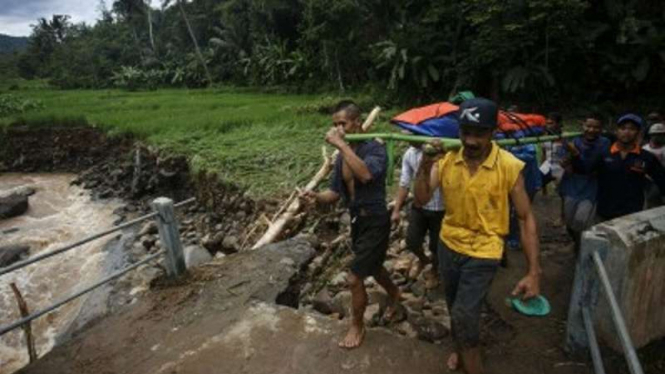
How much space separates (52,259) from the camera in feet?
32.4

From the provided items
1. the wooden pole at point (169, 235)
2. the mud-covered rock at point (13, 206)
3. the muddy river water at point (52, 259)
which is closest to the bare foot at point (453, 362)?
the wooden pole at point (169, 235)

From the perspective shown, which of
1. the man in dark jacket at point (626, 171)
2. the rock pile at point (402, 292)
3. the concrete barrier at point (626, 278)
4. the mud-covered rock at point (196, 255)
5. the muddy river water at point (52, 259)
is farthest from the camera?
the mud-covered rock at point (196, 255)

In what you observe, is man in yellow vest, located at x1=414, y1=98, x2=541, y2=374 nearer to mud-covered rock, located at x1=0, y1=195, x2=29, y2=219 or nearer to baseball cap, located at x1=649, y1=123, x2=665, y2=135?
baseball cap, located at x1=649, y1=123, x2=665, y2=135

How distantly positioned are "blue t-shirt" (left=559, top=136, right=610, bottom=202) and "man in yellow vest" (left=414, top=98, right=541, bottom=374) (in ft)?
5.67

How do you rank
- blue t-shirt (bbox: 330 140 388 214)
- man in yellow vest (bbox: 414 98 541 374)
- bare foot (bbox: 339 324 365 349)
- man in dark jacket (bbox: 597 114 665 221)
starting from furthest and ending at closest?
man in dark jacket (bbox: 597 114 665 221) < bare foot (bbox: 339 324 365 349) < blue t-shirt (bbox: 330 140 388 214) < man in yellow vest (bbox: 414 98 541 374)

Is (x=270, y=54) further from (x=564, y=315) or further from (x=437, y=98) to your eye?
(x=564, y=315)

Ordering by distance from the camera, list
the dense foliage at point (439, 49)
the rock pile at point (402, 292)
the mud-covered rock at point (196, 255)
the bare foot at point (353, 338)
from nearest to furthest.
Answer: the bare foot at point (353, 338)
the rock pile at point (402, 292)
the mud-covered rock at point (196, 255)
the dense foliage at point (439, 49)

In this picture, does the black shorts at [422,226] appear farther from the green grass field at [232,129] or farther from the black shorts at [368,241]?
the green grass field at [232,129]

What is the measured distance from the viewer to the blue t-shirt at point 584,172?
4.14m

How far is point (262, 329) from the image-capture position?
401 centimetres

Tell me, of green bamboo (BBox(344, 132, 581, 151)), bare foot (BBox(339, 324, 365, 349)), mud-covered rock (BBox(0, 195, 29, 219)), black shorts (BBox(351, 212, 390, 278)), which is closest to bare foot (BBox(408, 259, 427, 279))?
bare foot (BBox(339, 324, 365, 349))

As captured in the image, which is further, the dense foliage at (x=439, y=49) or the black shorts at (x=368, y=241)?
the dense foliage at (x=439, y=49)

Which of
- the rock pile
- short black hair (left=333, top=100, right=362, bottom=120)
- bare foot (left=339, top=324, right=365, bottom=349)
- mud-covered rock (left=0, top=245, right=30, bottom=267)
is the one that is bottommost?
mud-covered rock (left=0, top=245, right=30, bottom=267)

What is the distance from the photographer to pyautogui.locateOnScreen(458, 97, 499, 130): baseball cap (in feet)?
8.52
